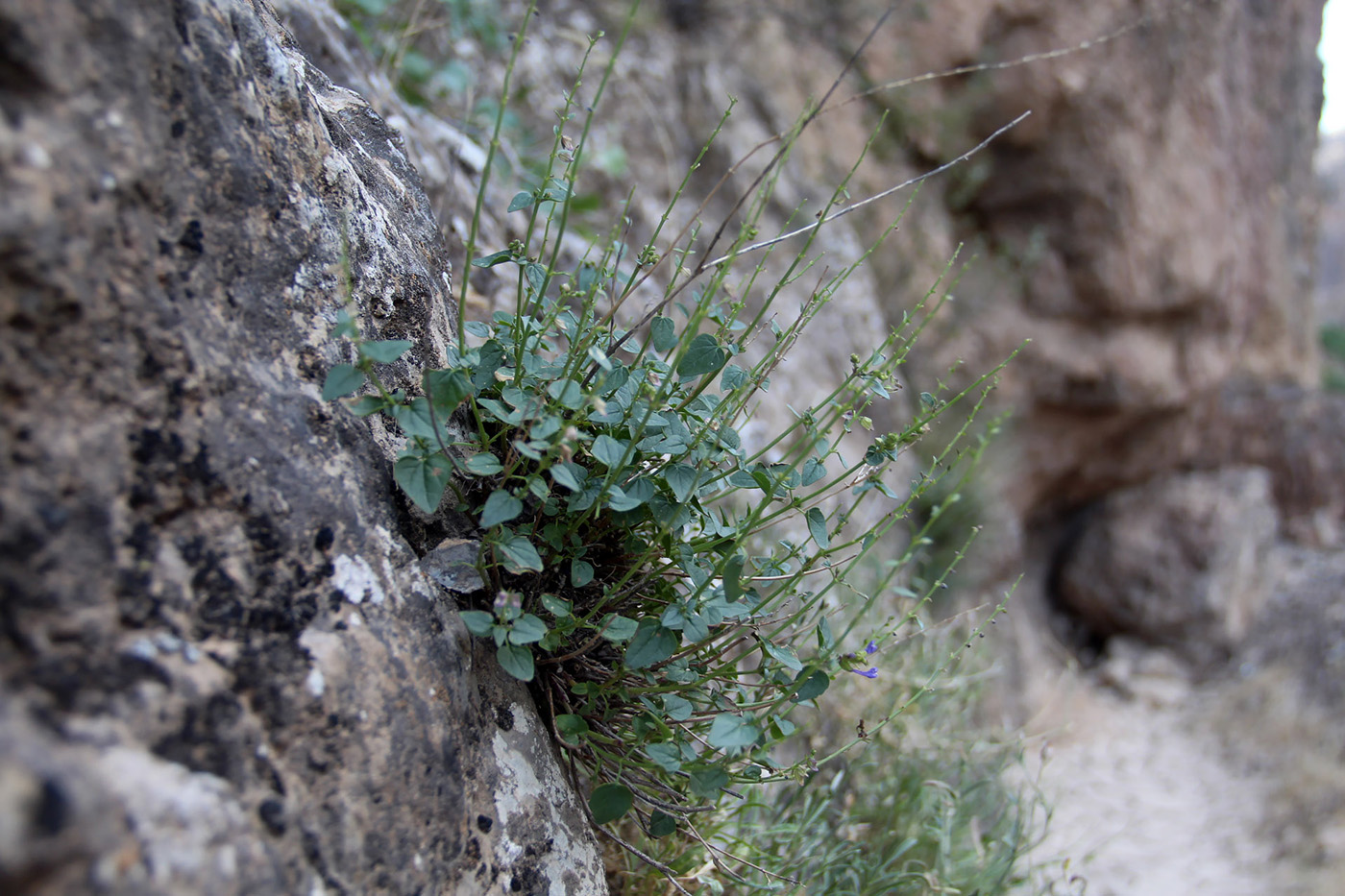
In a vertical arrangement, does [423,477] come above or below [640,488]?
below

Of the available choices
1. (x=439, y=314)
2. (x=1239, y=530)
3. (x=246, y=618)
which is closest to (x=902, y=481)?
(x=439, y=314)

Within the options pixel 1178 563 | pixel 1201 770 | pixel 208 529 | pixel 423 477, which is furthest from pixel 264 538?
pixel 1178 563

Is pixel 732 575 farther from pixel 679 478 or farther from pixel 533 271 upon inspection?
pixel 533 271

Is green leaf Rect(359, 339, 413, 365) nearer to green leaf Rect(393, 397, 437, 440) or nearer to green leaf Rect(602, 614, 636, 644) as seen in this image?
green leaf Rect(393, 397, 437, 440)

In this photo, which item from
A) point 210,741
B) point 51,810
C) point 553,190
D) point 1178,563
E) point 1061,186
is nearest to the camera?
point 51,810

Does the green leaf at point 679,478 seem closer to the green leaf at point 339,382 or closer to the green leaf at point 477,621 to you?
the green leaf at point 477,621

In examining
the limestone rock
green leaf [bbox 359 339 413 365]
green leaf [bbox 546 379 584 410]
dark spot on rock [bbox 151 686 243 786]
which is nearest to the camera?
dark spot on rock [bbox 151 686 243 786]

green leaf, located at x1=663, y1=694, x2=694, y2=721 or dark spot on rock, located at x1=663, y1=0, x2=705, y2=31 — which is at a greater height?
dark spot on rock, located at x1=663, y1=0, x2=705, y2=31

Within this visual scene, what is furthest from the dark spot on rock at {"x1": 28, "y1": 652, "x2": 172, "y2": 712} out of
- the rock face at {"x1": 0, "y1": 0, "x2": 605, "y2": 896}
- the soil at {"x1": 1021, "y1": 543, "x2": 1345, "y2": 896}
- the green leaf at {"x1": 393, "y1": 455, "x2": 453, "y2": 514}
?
the soil at {"x1": 1021, "y1": 543, "x2": 1345, "y2": 896}
